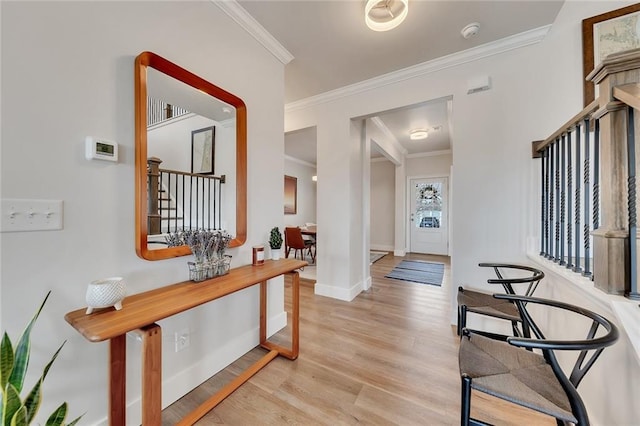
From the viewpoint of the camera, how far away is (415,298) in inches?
124

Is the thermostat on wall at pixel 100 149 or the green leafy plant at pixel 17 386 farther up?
the thermostat on wall at pixel 100 149

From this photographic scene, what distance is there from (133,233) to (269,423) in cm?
125

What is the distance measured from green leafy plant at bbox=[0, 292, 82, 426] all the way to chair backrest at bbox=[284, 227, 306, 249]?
4020mm

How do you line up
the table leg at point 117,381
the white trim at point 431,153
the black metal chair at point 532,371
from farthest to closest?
the white trim at point 431,153
the table leg at point 117,381
the black metal chair at point 532,371

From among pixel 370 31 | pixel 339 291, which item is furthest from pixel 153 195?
pixel 339 291

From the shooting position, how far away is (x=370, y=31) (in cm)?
207

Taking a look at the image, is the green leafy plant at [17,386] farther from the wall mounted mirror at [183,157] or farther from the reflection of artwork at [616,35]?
the reflection of artwork at [616,35]

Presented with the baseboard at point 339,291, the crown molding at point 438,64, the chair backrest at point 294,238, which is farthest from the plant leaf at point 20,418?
the chair backrest at point 294,238

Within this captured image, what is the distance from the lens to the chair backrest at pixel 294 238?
4809 mm

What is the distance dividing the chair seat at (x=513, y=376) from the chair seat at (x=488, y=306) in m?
0.42

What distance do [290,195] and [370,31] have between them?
5115 millimetres

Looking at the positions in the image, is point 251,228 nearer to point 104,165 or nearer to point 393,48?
point 104,165

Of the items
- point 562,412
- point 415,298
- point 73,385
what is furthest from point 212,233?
point 415,298

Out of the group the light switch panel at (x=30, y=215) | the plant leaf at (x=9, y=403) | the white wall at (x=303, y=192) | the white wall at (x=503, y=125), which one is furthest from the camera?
the white wall at (x=303, y=192)
